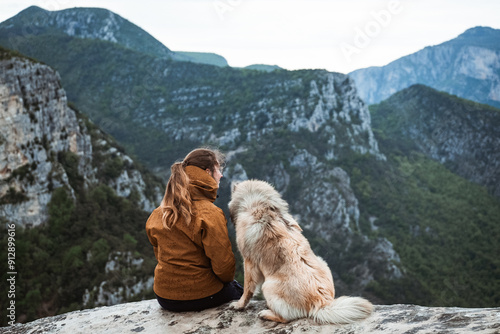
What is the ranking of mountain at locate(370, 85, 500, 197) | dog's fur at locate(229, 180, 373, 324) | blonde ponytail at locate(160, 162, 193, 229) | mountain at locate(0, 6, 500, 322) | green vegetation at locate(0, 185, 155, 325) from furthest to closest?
mountain at locate(370, 85, 500, 197), mountain at locate(0, 6, 500, 322), green vegetation at locate(0, 185, 155, 325), blonde ponytail at locate(160, 162, 193, 229), dog's fur at locate(229, 180, 373, 324)

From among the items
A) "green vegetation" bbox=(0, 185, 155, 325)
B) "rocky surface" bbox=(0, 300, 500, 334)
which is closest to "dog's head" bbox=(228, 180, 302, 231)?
"rocky surface" bbox=(0, 300, 500, 334)

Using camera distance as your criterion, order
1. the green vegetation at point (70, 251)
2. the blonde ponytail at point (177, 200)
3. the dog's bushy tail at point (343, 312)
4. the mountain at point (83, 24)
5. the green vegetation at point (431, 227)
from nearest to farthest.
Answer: the dog's bushy tail at point (343, 312) → the blonde ponytail at point (177, 200) → the green vegetation at point (70, 251) → the green vegetation at point (431, 227) → the mountain at point (83, 24)

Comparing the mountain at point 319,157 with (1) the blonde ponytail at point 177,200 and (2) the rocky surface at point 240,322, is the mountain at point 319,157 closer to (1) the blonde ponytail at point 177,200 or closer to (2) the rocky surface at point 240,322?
(2) the rocky surface at point 240,322

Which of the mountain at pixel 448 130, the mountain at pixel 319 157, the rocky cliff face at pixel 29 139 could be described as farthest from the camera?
the mountain at pixel 448 130

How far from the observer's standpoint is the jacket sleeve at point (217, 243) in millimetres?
3303

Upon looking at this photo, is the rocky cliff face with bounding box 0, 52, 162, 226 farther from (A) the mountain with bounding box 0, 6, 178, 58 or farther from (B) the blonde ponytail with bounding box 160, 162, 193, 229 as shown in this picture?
(A) the mountain with bounding box 0, 6, 178, 58

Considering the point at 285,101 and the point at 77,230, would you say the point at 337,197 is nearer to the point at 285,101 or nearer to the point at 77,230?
the point at 285,101

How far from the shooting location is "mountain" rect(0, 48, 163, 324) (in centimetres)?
2848

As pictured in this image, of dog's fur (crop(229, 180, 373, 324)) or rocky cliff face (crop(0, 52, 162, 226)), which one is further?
rocky cliff face (crop(0, 52, 162, 226))

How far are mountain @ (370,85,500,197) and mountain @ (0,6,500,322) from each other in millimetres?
7705

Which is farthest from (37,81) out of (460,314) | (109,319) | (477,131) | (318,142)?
(477,131)

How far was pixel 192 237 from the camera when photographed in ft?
11.2

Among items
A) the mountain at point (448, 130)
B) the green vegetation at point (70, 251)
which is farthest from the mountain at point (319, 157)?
the green vegetation at point (70, 251)

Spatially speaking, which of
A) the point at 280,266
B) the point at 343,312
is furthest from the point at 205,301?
the point at 343,312
